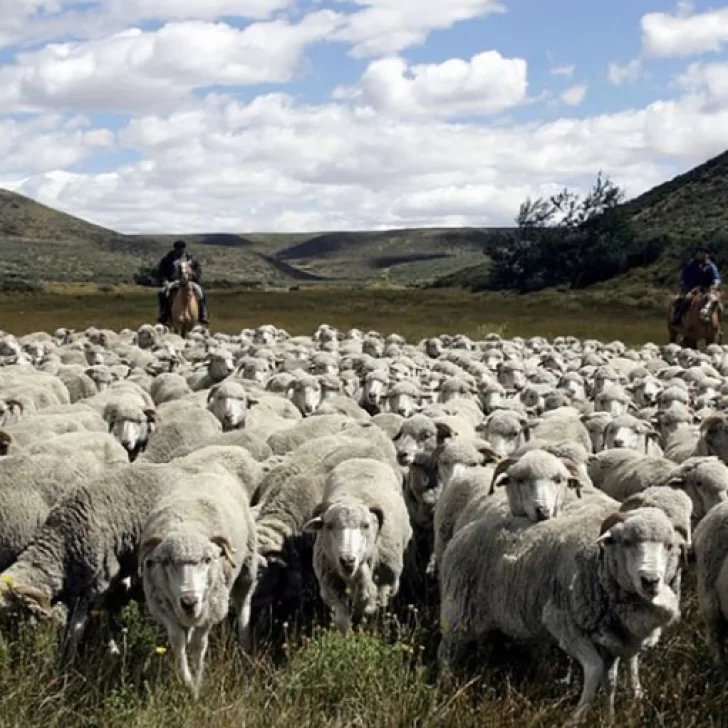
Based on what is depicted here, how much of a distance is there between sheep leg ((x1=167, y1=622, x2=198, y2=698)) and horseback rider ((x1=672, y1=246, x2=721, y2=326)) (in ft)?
77.5

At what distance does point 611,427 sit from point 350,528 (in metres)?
5.37

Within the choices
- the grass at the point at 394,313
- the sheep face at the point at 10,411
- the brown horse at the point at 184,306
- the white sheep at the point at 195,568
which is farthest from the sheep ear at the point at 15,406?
the grass at the point at 394,313

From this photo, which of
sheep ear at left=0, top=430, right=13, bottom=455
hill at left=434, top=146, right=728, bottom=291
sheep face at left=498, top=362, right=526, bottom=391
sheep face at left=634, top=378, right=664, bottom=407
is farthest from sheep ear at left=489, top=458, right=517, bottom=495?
hill at left=434, top=146, right=728, bottom=291

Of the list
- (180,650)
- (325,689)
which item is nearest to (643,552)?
(325,689)

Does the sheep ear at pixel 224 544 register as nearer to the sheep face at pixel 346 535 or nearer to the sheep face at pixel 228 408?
the sheep face at pixel 346 535

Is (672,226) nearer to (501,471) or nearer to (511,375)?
(511,375)

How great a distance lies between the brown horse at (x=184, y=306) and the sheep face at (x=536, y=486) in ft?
66.5

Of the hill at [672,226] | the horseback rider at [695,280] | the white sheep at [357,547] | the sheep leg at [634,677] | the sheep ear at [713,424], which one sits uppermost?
the hill at [672,226]

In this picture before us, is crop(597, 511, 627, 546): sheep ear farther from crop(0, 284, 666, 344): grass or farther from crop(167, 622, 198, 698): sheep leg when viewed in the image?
crop(0, 284, 666, 344): grass

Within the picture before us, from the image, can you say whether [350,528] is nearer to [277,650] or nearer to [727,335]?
[277,650]

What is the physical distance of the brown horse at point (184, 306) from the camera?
2738 cm

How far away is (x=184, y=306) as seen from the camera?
2789 cm

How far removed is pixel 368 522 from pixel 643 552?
229 centimetres

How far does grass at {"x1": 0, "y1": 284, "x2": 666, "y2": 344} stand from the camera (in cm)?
4162
